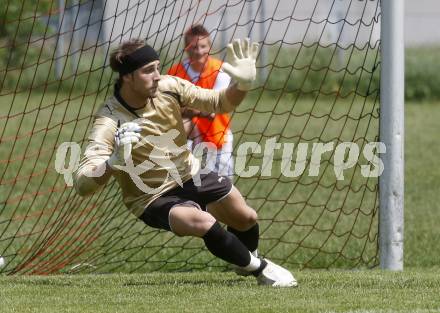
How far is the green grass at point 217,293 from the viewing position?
6.15 metres

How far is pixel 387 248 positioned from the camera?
8.03 meters

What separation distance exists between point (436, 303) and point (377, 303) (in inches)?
12.3

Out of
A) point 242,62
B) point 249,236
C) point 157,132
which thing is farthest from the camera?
point 249,236

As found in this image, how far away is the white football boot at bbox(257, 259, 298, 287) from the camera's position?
695cm

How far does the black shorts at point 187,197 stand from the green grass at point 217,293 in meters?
0.43

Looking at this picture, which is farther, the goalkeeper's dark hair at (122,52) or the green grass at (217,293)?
the goalkeeper's dark hair at (122,52)

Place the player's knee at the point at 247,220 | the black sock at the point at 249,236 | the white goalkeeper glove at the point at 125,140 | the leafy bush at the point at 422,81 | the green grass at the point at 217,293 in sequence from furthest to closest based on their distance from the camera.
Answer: the leafy bush at the point at 422,81, the black sock at the point at 249,236, the player's knee at the point at 247,220, the white goalkeeper glove at the point at 125,140, the green grass at the point at 217,293

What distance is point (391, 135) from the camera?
800cm

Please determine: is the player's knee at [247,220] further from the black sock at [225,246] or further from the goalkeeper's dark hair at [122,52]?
the goalkeeper's dark hair at [122,52]

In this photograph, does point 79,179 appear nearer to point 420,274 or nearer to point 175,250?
point 420,274

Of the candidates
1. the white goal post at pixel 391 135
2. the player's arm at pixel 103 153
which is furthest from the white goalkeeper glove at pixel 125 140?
the white goal post at pixel 391 135

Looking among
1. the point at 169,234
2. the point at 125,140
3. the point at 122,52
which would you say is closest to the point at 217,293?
the point at 125,140

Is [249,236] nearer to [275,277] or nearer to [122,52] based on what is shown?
[275,277]

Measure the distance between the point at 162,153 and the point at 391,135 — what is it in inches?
72.5
